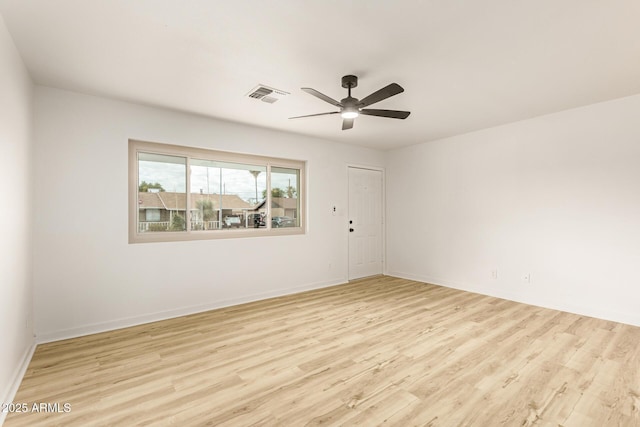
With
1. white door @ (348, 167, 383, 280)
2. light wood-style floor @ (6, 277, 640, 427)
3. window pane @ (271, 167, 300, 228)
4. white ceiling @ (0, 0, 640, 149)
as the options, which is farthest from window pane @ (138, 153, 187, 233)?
white door @ (348, 167, 383, 280)

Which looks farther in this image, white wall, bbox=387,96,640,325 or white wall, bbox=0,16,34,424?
white wall, bbox=387,96,640,325

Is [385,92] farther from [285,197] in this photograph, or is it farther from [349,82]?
[285,197]

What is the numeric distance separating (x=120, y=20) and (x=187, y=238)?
8.31ft

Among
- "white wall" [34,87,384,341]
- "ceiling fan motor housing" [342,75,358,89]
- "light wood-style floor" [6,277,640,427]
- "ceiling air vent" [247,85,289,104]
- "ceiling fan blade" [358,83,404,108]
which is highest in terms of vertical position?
"ceiling air vent" [247,85,289,104]

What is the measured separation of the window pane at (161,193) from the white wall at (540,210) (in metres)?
4.04

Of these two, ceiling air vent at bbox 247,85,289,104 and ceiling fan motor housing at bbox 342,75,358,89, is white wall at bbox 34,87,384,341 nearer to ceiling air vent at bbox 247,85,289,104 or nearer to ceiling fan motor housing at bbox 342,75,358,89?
ceiling air vent at bbox 247,85,289,104

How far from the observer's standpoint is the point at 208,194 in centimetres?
420

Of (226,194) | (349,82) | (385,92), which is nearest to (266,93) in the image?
(349,82)

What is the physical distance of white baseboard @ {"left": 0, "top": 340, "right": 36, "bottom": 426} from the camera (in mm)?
2032

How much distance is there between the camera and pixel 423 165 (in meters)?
5.66

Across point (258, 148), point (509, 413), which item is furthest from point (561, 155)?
point (258, 148)

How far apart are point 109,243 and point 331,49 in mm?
3084

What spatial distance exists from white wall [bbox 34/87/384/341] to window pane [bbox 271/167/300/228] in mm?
473

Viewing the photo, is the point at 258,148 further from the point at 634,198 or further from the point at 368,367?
the point at 634,198
